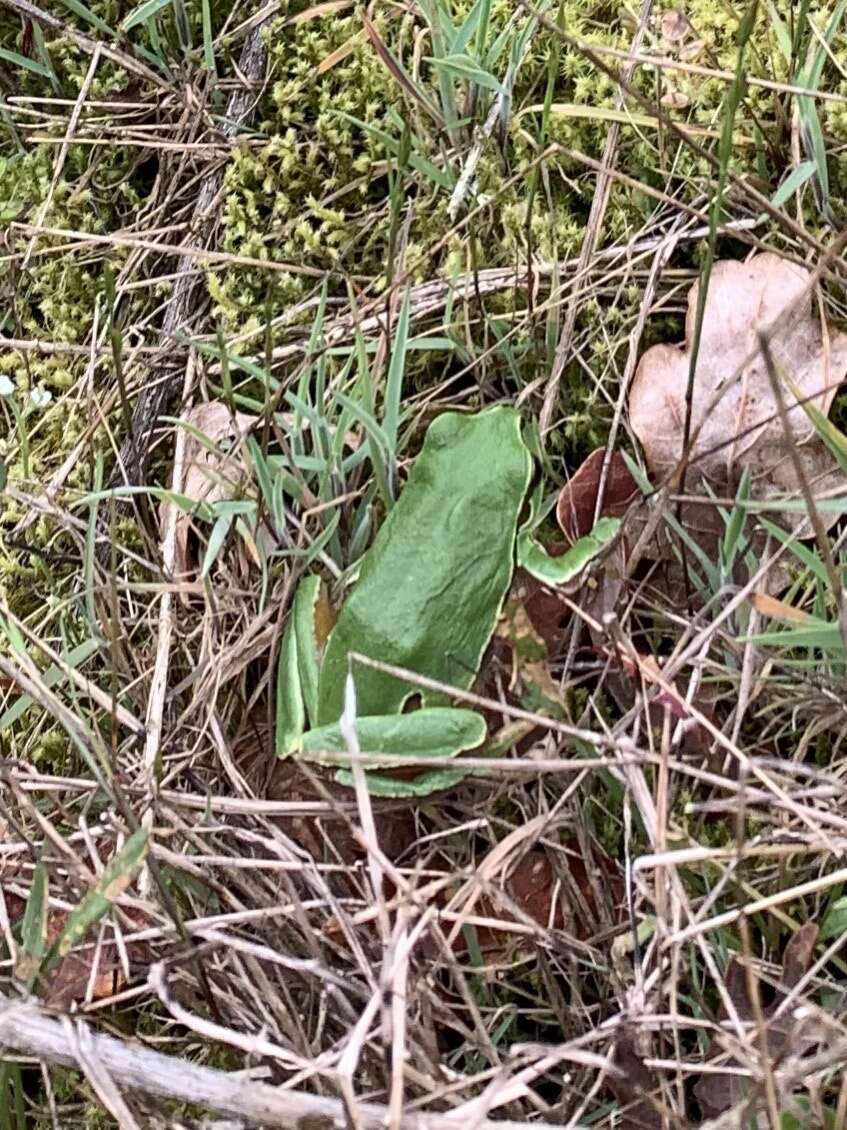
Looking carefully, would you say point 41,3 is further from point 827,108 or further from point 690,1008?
point 690,1008

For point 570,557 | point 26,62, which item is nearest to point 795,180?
point 570,557

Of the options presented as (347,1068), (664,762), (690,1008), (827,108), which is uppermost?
(827,108)

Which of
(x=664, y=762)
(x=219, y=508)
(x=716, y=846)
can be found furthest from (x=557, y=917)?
(x=219, y=508)

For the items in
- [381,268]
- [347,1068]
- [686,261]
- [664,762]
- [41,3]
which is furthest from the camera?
[41,3]

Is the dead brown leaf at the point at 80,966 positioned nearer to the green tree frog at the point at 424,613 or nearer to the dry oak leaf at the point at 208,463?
the green tree frog at the point at 424,613

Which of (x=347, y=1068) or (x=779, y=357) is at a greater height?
(x=779, y=357)

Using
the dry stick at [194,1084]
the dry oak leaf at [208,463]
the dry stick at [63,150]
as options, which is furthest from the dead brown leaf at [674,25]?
the dry stick at [194,1084]

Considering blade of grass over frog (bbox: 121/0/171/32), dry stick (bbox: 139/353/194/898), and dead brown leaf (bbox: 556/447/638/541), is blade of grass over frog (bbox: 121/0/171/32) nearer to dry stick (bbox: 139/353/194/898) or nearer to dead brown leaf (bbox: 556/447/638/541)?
dry stick (bbox: 139/353/194/898)

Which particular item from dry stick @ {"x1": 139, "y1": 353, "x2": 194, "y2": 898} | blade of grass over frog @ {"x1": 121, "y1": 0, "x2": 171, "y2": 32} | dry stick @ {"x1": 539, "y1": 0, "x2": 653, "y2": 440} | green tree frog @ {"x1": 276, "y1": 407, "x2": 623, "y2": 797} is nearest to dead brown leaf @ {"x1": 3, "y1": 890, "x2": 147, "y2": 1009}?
dry stick @ {"x1": 139, "y1": 353, "x2": 194, "y2": 898}
